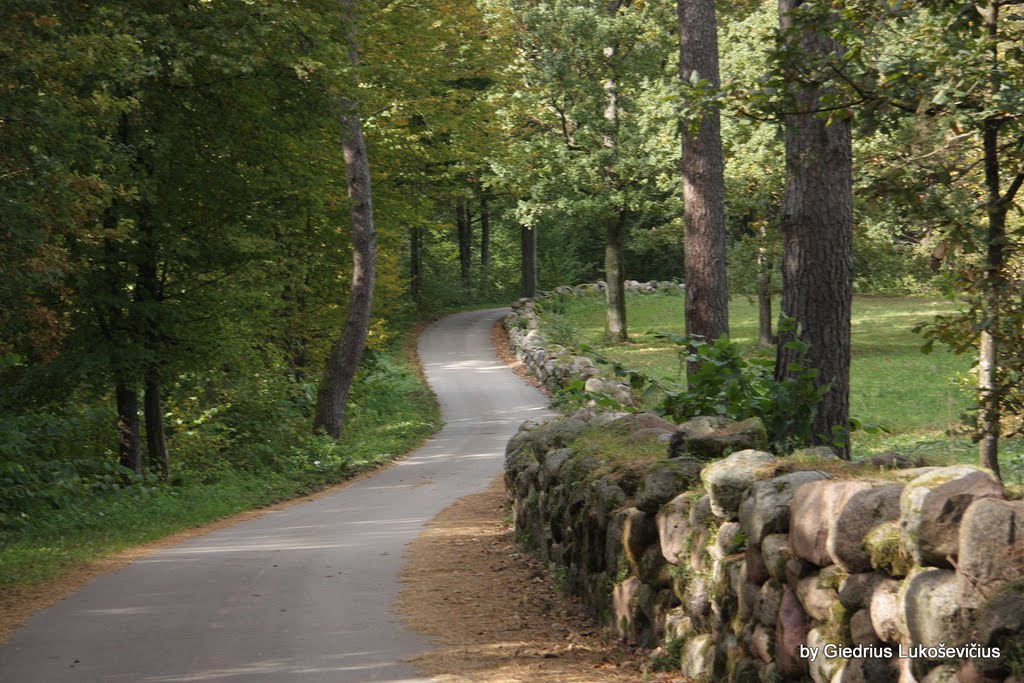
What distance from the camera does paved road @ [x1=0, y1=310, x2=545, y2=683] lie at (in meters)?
7.00

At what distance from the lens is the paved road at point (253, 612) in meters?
7.00

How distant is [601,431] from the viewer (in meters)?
10.3

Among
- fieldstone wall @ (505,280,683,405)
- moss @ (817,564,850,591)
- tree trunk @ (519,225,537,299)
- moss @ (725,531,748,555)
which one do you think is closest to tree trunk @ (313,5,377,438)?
fieldstone wall @ (505,280,683,405)

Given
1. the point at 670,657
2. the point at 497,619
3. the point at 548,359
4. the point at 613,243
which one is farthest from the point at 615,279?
the point at 670,657

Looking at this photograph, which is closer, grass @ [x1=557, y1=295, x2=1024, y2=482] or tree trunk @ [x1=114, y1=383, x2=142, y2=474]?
grass @ [x1=557, y1=295, x2=1024, y2=482]

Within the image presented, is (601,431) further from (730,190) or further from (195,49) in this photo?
(730,190)

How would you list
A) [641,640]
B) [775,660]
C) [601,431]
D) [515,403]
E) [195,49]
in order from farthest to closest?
[515,403] < [195,49] < [601,431] < [641,640] < [775,660]

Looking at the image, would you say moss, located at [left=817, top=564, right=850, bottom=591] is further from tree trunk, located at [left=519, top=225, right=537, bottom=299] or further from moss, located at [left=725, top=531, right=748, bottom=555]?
tree trunk, located at [left=519, top=225, right=537, bottom=299]

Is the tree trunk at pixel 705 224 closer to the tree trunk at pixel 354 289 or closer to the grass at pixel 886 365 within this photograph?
the grass at pixel 886 365

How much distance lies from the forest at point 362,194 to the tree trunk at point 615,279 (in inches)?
65.1

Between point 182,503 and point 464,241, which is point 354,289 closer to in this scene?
point 182,503

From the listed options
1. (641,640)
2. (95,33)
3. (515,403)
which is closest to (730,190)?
(515,403)

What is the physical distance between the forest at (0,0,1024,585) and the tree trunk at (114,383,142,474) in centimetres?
4

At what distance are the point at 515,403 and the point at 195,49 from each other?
16882 millimetres
